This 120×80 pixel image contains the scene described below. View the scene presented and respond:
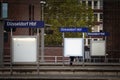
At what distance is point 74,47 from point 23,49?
4912mm

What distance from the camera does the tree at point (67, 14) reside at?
6312cm

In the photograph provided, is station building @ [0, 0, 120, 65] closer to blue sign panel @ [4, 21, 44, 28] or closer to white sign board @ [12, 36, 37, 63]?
blue sign panel @ [4, 21, 44, 28]

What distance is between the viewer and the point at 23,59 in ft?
68.8

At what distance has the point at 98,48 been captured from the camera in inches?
1249

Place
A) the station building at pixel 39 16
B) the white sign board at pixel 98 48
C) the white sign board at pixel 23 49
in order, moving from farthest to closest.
Result: the station building at pixel 39 16, the white sign board at pixel 98 48, the white sign board at pixel 23 49

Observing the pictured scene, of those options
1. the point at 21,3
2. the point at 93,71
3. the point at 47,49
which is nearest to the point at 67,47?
the point at 93,71

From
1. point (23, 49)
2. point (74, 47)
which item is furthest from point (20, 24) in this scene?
point (23, 49)

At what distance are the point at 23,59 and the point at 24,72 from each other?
7.51 ft

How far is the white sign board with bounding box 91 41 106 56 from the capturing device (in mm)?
31375

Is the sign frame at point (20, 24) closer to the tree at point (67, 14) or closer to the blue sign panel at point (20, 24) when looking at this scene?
the blue sign panel at point (20, 24)

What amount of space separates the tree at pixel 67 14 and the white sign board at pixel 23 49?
4014 centimetres

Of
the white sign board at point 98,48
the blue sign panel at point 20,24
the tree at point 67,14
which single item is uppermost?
the tree at point 67,14

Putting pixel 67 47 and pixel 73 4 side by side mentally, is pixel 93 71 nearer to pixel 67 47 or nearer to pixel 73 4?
pixel 67 47

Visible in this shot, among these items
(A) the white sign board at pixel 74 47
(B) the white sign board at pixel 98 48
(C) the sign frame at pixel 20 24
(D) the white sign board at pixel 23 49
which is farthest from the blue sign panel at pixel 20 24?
(B) the white sign board at pixel 98 48
